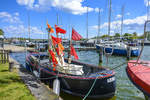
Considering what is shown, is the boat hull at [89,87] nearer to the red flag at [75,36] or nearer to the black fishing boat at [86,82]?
the black fishing boat at [86,82]

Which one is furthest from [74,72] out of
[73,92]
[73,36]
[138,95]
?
[138,95]

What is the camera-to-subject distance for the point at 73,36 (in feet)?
25.4

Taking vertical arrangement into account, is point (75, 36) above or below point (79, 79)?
above

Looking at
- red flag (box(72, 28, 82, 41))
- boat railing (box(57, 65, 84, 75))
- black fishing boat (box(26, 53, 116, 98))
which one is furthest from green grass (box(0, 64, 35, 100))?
red flag (box(72, 28, 82, 41))

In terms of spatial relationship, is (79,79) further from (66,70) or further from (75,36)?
(75,36)

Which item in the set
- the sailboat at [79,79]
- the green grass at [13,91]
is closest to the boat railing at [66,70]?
the sailboat at [79,79]

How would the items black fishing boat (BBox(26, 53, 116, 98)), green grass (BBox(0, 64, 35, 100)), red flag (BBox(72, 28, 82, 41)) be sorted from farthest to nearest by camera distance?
1. red flag (BBox(72, 28, 82, 41))
2. black fishing boat (BBox(26, 53, 116, 98))
3. green grass (BBox(0, 64, 35, 100))

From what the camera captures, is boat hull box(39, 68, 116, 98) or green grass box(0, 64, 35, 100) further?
boat hull box(39, 68, 116, 98)

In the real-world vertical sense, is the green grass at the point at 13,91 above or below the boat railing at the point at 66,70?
below

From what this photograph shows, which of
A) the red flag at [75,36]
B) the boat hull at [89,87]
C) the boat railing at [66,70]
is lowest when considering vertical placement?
the boat hull at [89,87]

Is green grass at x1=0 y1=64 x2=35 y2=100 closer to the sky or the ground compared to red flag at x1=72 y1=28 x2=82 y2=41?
closer to the ground

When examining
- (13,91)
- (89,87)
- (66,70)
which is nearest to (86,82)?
(89,87)

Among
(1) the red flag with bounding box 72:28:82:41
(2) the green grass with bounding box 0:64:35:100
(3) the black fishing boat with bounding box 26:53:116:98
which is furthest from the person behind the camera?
(1) the red flag with bounding box 72:28:82:41

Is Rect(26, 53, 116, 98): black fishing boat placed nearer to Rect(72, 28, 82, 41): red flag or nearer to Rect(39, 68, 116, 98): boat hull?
Rect(39, 68, 116, 98): boat hull
